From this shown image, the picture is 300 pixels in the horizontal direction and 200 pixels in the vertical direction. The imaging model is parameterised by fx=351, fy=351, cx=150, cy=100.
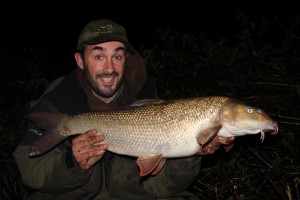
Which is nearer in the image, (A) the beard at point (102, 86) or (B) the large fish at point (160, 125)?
(B) the large fish at point (160, 125)

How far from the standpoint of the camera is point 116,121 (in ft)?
8.24

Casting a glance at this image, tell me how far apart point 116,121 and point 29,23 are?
744 inches

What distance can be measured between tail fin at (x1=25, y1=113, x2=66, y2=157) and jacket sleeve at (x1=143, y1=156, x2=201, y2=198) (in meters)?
0.84

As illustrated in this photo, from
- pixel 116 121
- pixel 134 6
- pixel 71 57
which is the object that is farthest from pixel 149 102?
pixel 134 6

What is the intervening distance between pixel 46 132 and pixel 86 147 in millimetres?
394

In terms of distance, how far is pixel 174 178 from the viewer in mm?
2748

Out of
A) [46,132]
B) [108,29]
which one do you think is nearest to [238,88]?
[108,29]

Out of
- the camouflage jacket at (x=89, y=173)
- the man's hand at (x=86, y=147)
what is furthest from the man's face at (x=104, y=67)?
the man's hand at (x=86, y=147)

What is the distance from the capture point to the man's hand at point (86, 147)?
7.99 ft

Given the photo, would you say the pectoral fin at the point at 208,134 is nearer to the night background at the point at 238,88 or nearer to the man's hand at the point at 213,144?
the man's hand at the point at 213,144

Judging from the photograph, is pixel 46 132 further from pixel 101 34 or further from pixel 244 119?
pixel 244 119

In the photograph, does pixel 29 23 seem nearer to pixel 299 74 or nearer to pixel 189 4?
pixel 189 4

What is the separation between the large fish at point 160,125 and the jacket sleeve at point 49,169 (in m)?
0.15

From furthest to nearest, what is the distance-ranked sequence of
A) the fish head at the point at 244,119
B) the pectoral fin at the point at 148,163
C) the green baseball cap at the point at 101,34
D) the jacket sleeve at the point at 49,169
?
the green baseball cap at the point at 101,34 → the jacket sleeve at the point at 49,169 → the pectoral fin at the point at 148,163 → the fish head at the point at 244,119
